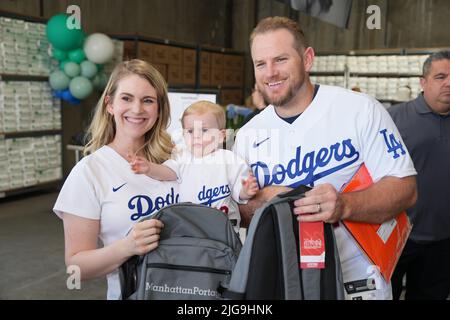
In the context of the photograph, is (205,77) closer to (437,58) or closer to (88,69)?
(88,69)

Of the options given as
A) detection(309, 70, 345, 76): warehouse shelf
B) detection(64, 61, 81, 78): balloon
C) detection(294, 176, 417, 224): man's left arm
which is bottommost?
detection(294, 176, 417, 224): man's left arm

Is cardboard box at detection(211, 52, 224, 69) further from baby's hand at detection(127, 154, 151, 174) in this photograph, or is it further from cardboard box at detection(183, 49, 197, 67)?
baby's hand at detection(127, 154, 151, 174)

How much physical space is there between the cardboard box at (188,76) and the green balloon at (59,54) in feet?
Answer: 9.37

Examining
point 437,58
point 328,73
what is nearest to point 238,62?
point 328,73

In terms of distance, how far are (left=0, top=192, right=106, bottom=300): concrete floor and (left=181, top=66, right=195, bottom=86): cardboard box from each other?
12.0 feet

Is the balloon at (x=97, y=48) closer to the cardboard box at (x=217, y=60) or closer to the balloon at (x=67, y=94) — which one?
the balloon at (x=67, y=94)

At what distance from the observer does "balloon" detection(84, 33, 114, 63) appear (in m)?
6.04

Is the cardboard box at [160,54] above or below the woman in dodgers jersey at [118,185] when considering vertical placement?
above

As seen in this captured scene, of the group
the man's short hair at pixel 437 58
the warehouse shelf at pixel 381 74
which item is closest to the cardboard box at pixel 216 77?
the warehouse shelf at pixel 381 74

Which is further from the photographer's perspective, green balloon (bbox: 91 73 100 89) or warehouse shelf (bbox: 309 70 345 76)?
warehouse shelf (bbox: 309 70 345 76)

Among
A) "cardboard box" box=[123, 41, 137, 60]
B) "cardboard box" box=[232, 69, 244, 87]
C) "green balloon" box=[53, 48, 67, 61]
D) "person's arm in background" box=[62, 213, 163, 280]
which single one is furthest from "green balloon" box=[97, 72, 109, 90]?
"person's arm in background" box=[62, 213, 163, 280]

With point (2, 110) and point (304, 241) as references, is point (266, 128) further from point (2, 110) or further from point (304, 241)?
point (2, 110)

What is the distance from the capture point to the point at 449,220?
93.5 inches

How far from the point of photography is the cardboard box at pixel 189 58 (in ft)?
28.4
